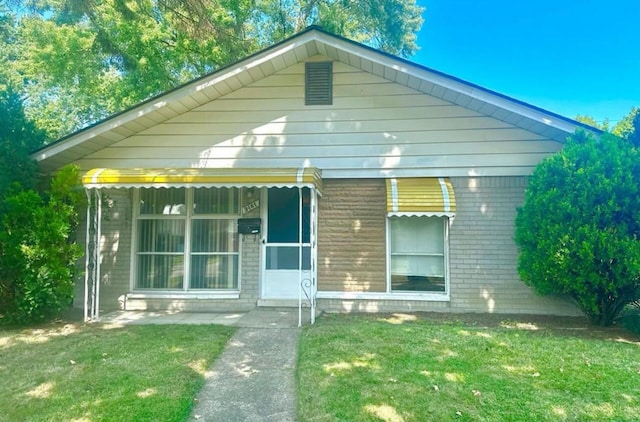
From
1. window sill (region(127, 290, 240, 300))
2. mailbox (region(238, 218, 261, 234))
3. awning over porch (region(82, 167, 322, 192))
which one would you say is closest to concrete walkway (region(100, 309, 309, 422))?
window sill (region(127, 290, 240, 300))

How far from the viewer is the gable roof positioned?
731cm

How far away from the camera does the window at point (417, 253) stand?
7953mm

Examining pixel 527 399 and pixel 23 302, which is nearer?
pixel 527 399

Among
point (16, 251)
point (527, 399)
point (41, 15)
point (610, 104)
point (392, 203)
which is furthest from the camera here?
point (610, 104)

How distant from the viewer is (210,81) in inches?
313

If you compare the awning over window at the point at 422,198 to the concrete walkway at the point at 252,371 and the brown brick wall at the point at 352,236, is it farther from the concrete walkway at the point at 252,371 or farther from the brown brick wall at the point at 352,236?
the concrete walkway at the point at 252,371

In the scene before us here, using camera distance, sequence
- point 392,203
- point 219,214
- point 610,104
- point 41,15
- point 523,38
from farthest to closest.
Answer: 1. point 610,104
2. point 523,38
3. point 41,15
4. point 219,214
5. point 392,203

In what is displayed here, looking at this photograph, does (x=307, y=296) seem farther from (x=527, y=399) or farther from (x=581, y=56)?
(x=581, y=56)

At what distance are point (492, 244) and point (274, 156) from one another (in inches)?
196

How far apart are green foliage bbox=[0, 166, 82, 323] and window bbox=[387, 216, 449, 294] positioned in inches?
253

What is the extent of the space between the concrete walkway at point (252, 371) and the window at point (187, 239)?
1.16m

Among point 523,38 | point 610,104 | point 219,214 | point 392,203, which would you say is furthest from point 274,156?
point 610,104

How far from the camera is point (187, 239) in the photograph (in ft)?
27.9

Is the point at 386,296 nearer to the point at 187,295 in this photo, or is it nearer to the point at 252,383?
the point at 252,383
